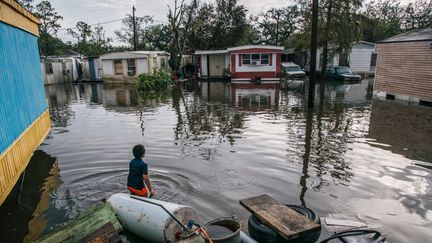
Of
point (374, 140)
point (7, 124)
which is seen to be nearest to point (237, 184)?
point (7, 124)

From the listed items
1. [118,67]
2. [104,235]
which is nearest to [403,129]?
[104,235]

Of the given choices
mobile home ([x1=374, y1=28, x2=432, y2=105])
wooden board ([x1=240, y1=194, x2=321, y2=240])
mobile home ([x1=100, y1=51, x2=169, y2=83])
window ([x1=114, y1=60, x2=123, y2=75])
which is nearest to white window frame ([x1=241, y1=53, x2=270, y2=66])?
mobile home ([x1=100, y1=51, x2=169, y2=83])

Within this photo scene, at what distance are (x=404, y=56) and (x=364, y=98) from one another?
3.65 m

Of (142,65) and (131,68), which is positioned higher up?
(142,65)

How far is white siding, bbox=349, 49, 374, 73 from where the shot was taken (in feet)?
134

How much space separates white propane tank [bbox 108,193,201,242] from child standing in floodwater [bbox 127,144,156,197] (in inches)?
16.8

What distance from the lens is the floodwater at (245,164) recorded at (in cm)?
645

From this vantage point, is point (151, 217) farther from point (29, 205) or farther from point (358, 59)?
point (358, 59)

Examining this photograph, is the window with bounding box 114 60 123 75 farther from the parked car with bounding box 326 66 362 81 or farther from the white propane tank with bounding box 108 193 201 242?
the white propane tank with bounding box 108 193 201 242

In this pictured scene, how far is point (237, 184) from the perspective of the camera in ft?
25.3

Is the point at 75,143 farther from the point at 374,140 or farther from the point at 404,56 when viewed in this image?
the point at 404,56

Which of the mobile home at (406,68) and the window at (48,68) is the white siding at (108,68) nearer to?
the window at (48,68)

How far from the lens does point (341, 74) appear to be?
113 feet

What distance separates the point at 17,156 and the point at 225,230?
5002mm
